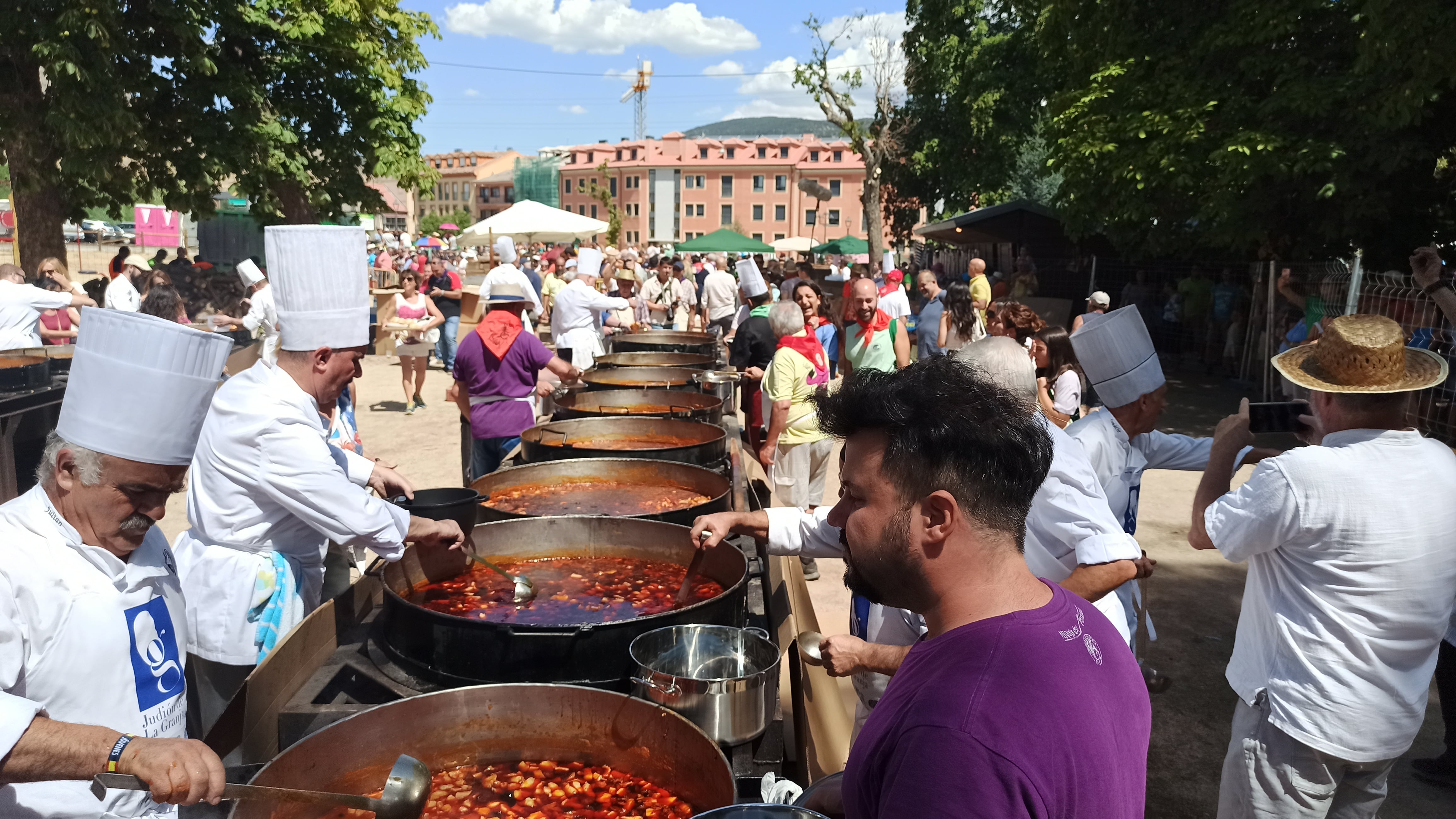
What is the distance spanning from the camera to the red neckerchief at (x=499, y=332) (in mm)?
6418

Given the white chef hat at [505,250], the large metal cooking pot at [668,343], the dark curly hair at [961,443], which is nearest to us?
the dark curly hair at [961,443]

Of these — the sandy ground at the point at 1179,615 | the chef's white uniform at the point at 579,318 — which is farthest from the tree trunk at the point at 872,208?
the chef's white uniform at the point at 579,318

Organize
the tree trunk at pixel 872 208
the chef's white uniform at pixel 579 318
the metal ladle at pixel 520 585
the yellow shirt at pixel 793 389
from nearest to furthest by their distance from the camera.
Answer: the metal ladle at pixel 520 585
the yellow shirt at pixel 793 389
the chef's white uniform at pixel 579 318
the tree trunk at pixel 872 208

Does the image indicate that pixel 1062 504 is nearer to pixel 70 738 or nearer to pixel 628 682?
pixel 628 682

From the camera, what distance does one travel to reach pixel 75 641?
6.49 feet

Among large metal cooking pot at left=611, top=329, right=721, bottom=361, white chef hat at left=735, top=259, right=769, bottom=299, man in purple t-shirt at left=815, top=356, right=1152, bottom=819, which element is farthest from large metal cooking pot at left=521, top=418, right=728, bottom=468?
white chef hat at left=735, top=259, right=769, bottom=299

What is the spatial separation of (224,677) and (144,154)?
56.0 feet

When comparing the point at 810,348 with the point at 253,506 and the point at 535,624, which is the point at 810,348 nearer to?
the point at 535,624

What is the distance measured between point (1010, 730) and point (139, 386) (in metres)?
2.12

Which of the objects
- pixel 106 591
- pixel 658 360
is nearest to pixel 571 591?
pixel 106 591

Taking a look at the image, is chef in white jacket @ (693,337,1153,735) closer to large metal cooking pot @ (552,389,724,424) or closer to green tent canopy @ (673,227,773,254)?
large metal cooking pot @ (552,389,724,424)

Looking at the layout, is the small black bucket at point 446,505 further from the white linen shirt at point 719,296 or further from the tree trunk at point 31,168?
the tree trunk at point 31,168

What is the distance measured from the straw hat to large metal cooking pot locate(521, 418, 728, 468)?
10.9 ft

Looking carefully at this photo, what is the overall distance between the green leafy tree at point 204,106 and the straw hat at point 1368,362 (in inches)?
680
